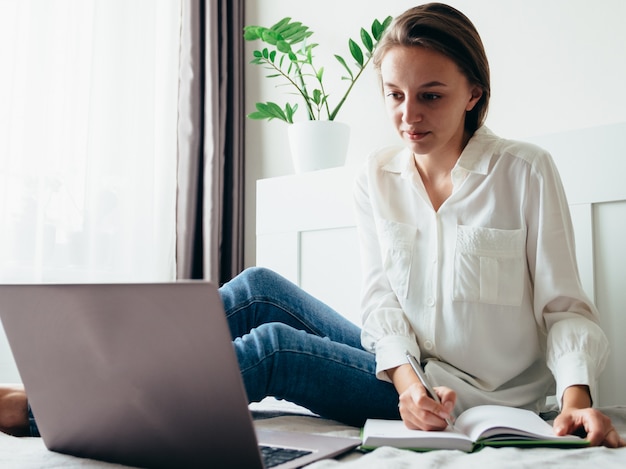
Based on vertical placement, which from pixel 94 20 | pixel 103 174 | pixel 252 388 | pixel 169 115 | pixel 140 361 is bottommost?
pixel 252 388

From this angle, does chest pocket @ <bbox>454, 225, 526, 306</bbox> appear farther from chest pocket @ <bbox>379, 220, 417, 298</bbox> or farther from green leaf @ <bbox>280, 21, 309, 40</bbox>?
green leaf @ <bbox>280, 21, 309, 40</bbox>

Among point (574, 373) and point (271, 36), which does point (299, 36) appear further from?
point (574, 373)

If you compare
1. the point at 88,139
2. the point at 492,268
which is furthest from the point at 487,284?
the point at 88,139

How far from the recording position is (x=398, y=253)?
131 centimetres

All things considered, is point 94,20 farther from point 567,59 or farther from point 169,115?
point 567,59

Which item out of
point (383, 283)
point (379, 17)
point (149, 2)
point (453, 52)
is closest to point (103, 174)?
point (149, 2)

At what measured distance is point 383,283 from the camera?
135 cm

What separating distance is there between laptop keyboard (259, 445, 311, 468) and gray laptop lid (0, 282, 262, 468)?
78 millimetres

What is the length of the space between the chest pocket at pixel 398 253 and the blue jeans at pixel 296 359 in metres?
0.16

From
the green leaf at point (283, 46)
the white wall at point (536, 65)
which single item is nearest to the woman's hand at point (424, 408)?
the white wall at point (536, 65)

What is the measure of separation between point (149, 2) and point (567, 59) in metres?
1.44

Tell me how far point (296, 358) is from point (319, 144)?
115 centimetres

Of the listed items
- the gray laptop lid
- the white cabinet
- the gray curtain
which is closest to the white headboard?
Result: the white cabinet

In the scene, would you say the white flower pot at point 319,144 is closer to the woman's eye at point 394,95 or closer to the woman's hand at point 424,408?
the woman's eye at point 394,95
